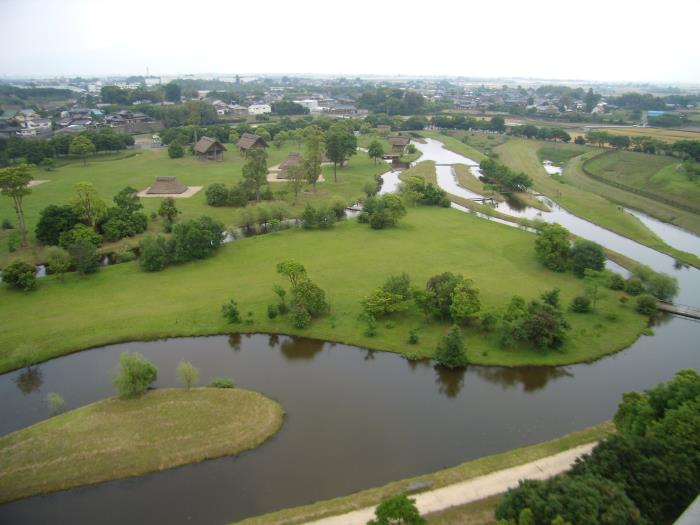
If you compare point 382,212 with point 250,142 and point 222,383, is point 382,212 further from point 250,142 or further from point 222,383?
point 250,142

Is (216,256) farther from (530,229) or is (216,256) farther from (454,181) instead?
(454,181)

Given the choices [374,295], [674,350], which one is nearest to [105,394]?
[374,295]

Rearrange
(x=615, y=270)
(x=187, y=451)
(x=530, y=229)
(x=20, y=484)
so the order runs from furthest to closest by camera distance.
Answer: (x=530, y=229), (x=615, y=270), (x=187, y=451), (x=20, y=484)

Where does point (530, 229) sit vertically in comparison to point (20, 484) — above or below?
above

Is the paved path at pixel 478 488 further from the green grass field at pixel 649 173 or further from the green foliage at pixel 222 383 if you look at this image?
the green grass field at pixel 649 173

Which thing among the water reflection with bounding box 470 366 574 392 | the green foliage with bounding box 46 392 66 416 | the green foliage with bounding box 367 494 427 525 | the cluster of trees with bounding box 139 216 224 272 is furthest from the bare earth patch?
the green foliage with bounding box 367 494 427 525

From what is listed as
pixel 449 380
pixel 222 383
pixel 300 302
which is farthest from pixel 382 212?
pixel 222 383

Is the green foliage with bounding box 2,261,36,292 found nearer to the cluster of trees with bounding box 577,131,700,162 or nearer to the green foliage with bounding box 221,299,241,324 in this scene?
the green foliage with bounding box 221,299,241,324
